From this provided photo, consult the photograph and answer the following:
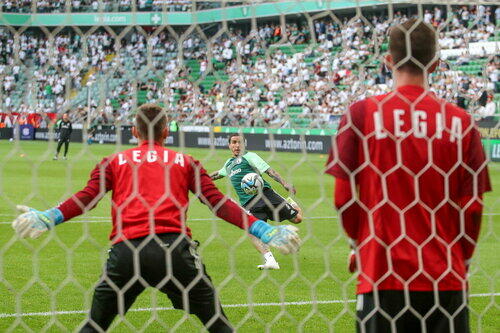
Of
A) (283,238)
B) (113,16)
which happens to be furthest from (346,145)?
(113,16)

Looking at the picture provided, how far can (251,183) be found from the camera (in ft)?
30.4

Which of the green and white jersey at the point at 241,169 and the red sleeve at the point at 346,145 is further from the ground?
the red sleeve at the point at 346,145

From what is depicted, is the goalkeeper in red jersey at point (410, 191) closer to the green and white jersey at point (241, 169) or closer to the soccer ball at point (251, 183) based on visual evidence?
the soccer ball at point (251, 183)

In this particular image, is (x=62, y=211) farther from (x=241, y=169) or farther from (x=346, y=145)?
(x=241, y=169)

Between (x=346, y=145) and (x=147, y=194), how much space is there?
57.9 inches

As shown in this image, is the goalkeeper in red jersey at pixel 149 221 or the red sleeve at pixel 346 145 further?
the goalkeeper in red jersey at pixel 149 221

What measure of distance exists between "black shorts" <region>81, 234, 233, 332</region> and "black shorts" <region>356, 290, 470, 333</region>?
1.21 meters

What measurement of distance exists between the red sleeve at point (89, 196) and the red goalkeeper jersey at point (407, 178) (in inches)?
60.6

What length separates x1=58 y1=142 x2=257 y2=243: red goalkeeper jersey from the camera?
14.6 feet

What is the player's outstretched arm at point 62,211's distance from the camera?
13.8ft

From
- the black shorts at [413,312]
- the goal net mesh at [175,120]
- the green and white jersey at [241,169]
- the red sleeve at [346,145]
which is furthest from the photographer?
the green and white jersey at [241,169]

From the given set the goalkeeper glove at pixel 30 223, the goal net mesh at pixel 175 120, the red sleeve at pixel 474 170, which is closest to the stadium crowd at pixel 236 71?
the goal net mesh at pixel 175 120

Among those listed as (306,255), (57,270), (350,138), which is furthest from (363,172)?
(306,255)

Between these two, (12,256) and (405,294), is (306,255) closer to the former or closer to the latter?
(12,256)
